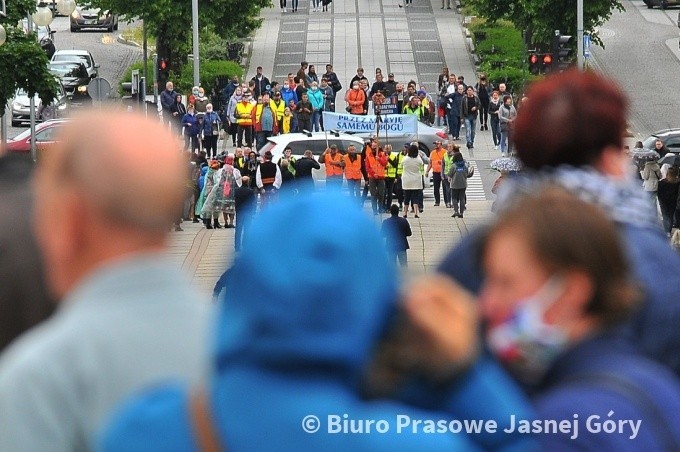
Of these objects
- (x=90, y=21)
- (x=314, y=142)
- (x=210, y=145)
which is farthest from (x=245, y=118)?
(x=90, y=21)

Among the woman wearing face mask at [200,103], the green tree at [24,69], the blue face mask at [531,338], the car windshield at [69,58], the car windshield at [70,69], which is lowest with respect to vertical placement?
the woman wearing face mask at [200,103]

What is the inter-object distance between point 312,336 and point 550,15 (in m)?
47.5

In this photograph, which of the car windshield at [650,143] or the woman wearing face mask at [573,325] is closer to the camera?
the woman wearing face mask at [573,325]

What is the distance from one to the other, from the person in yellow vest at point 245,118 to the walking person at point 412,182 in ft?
30.4

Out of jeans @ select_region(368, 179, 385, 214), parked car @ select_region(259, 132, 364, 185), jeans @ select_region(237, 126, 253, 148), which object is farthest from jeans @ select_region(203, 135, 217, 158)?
jeans @ select_region(368, 179, 385, 214)

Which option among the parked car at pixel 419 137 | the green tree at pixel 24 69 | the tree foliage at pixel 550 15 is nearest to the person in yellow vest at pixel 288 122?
the parked car at pixel 419 137

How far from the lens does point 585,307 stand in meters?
3.10

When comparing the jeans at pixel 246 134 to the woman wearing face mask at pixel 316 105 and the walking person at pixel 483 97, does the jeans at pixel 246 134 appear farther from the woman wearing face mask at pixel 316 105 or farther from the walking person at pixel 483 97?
the walking person at pixel 483 97

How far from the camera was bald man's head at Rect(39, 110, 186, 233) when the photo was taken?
9.71 feet

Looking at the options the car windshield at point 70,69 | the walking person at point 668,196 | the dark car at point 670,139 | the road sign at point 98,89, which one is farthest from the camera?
the car windshield at point 70,69

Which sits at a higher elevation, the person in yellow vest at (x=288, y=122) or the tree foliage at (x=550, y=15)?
the tree foliage at (x=550, y=15)

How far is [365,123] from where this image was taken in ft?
124

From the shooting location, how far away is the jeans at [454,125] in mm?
44531

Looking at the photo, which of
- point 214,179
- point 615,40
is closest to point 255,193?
point 214,179
